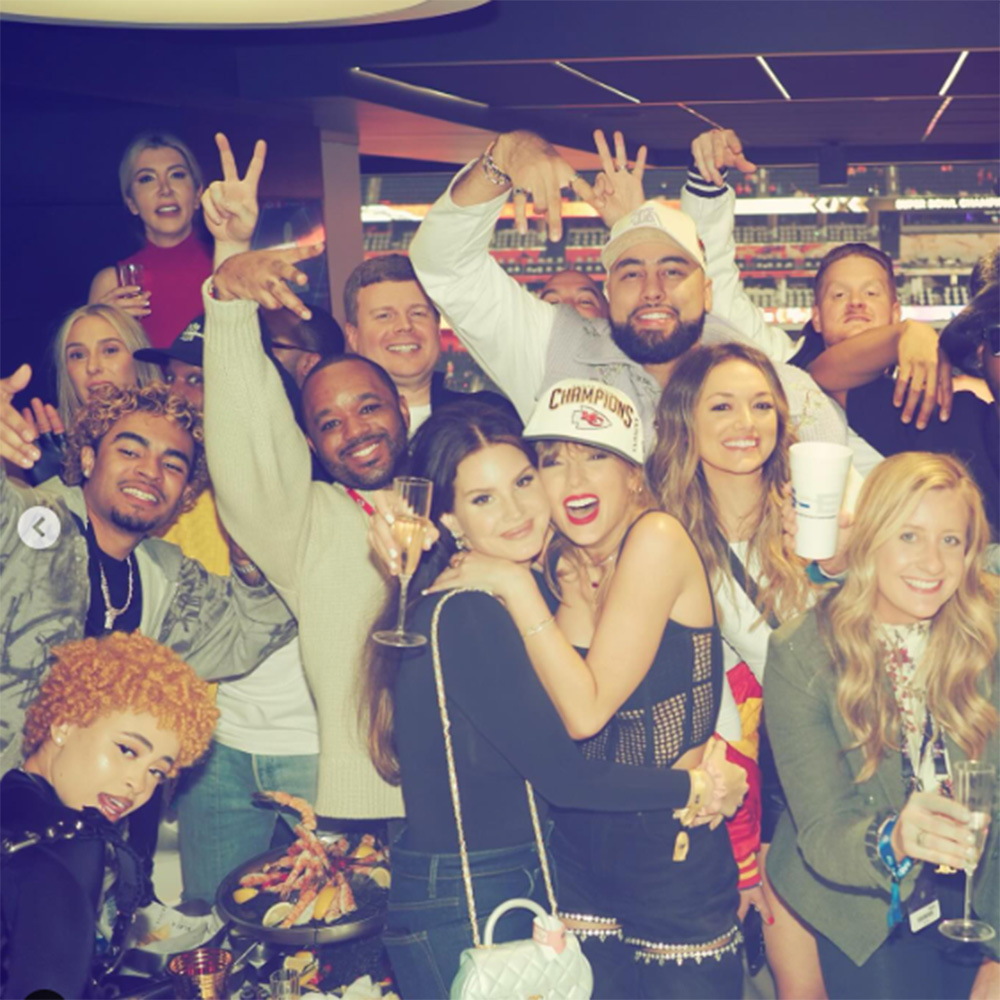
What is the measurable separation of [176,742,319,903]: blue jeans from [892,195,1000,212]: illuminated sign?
3534 millimetres

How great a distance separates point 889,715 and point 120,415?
2.04 metres

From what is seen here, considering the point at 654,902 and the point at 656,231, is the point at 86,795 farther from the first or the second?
the point at 656,231

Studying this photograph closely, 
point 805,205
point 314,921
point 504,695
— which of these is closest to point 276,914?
point 314,921

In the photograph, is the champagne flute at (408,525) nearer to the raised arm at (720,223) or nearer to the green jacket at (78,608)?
the green jacket at (78,608)

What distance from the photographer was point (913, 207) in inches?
229

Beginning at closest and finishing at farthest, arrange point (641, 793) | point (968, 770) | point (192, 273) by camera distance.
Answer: point (968, 770)
point (641, 793)
point (192, 273)

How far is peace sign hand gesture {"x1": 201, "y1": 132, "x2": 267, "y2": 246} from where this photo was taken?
345 cm

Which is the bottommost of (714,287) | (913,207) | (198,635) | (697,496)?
(198,635)

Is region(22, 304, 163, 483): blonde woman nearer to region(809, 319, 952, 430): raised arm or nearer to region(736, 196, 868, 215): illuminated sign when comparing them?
region(809, 319, 952, 430): raised arm

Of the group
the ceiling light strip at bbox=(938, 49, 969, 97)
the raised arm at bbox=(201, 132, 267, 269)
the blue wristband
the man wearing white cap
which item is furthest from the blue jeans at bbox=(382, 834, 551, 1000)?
the ceiling light strip at bbox=(938, 49, 969, 97)

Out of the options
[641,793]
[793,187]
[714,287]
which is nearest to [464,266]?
[714,287]

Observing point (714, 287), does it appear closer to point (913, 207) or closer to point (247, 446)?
point (247, 446)

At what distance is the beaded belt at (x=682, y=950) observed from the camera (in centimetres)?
302

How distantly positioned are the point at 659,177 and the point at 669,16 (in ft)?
7.65
